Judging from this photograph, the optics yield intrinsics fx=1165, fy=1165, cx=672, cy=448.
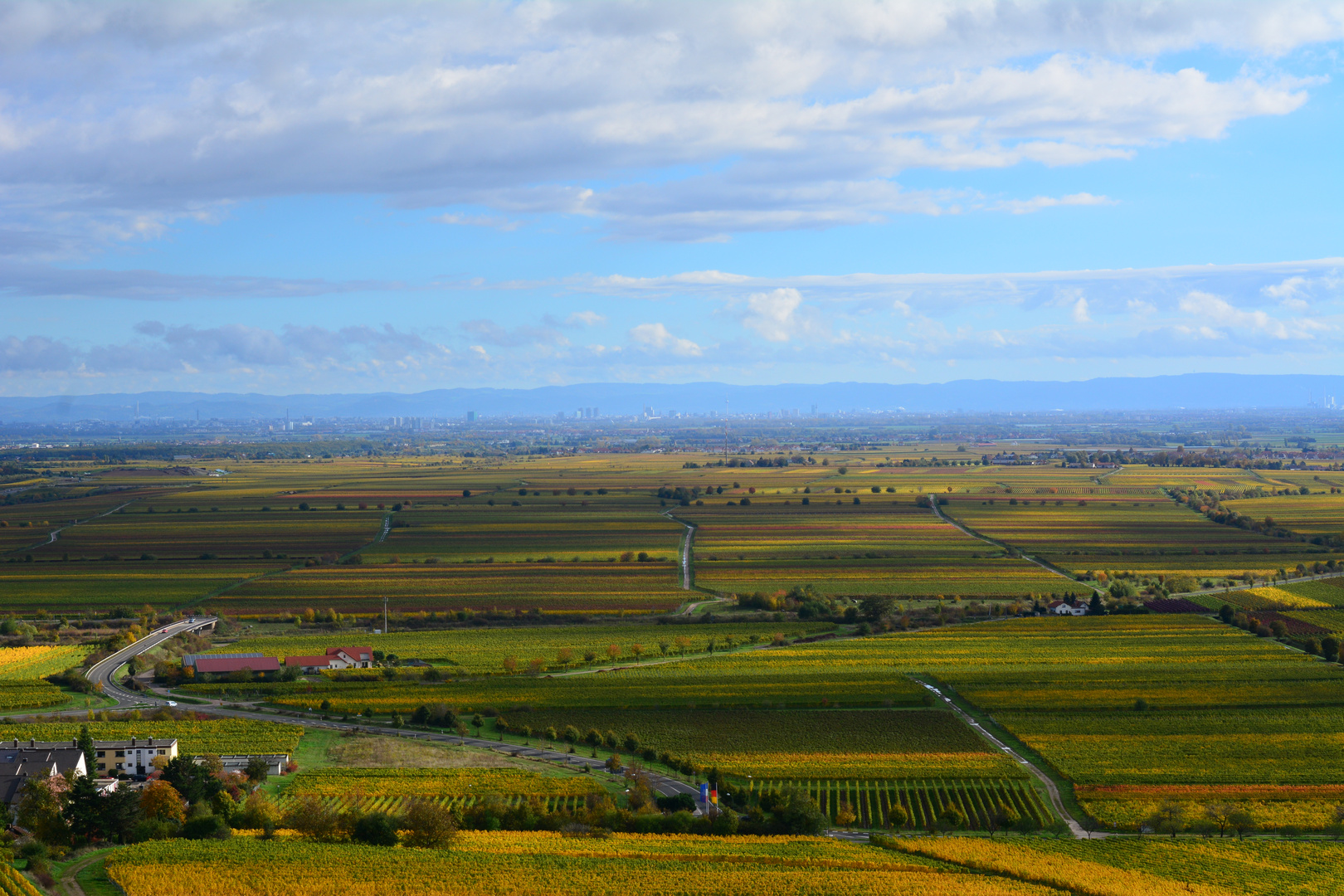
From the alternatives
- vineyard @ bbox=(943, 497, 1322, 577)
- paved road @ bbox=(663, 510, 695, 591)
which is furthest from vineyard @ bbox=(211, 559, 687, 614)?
vineyard @ bbox=(943, 497, 1322, 577)

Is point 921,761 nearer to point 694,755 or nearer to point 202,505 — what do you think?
point 694,755

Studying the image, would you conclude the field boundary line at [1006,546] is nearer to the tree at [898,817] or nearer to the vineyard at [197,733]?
the tree at [898,817]

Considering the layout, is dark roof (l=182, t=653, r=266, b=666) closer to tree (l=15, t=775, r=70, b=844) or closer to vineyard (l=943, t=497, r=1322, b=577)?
tree (l=15, t=775, r=70, b=844)

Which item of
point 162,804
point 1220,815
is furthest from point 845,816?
point 162,804

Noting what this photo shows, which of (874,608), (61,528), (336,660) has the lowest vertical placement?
(336,660)

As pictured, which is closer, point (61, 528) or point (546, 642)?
point (546, 642)

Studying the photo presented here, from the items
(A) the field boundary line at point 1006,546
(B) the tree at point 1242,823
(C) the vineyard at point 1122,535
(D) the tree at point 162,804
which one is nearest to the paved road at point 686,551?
(A) the field boundary line at point 1006,546

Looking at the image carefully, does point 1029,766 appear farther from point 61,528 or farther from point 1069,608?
point 61,528
